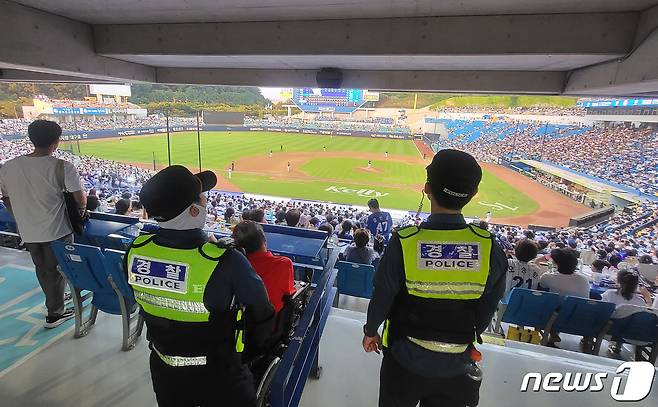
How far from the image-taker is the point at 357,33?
3.45 metres

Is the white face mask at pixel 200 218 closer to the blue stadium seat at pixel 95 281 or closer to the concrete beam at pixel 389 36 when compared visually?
the blue stadium seat at pixel 95 281

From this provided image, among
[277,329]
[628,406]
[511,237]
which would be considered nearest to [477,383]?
[277,329]

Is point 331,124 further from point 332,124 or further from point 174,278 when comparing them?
point 174,278

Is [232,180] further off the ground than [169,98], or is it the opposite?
[169,98]

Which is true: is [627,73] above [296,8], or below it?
below

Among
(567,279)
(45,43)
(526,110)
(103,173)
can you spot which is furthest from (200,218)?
(526,110)

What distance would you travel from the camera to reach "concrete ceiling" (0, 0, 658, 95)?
9.75 ft

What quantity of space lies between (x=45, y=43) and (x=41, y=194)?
163cm

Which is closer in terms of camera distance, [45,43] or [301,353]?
[301,353]

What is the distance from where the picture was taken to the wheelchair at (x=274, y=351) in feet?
6.01

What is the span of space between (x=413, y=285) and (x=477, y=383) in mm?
592

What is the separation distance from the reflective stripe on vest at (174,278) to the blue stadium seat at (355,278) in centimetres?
273

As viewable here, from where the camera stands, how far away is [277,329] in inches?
79.4

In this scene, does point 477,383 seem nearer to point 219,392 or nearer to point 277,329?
point 277,329
